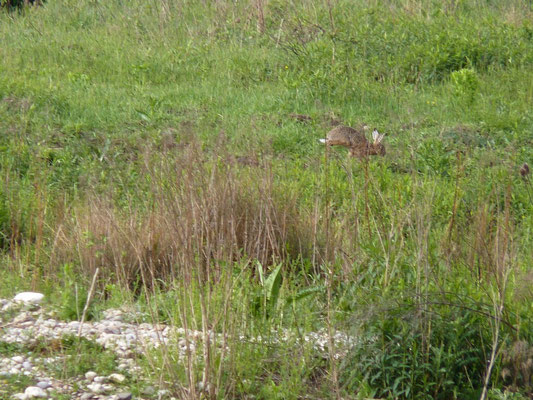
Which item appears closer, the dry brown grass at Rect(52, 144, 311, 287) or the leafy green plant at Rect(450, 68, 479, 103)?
the dry brown grass at Rect(52, 144, 311, 287)

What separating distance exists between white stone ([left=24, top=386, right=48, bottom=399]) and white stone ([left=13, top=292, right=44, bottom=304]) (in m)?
1.08

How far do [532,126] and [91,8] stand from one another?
7925mm

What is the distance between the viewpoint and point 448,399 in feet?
12.3

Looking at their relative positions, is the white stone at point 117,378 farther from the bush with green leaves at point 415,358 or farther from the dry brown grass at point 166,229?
the bush with green leaves at point 415,358

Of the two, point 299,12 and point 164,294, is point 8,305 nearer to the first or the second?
point 164,294

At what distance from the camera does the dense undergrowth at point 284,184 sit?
12.2 ft

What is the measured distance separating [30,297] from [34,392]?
1187 millimetres

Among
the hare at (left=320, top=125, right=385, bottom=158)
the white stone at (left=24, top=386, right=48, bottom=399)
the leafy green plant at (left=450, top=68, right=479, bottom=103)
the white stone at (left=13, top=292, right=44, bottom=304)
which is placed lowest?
the white stone at (left=24, top=386, right=48, bottom=399)

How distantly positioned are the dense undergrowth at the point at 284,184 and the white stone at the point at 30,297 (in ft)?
0.27

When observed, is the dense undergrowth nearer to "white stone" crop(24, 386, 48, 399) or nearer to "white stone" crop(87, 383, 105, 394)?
"white stone" crop(87, 383, 105, 394)

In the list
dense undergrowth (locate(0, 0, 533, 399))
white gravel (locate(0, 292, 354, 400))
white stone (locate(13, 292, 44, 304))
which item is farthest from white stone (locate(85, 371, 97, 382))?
white stone (locate(13, 292, 44, 304))

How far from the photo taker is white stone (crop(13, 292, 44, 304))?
15.1 ft

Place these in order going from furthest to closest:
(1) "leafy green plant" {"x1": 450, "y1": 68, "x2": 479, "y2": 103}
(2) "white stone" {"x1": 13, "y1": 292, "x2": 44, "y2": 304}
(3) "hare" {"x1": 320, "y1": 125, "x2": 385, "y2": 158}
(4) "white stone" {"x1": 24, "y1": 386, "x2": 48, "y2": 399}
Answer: (1) "leafy green plant" {"x1": 450, "y1": 68, "x2": 479, "y2": 103}
(3) "hare" {"x1": 320, "y1": 125, "x2": 385, "y2": 158}
(2) "white stone" {"x1": 13, "y1": 292, "x2": 44, "y2": 304}
(4) "white stone" {"x1": 24, "y1": 386, "x2": 48, "y2": 399}

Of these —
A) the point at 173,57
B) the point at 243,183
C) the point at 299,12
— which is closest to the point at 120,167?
the point at 243,183
